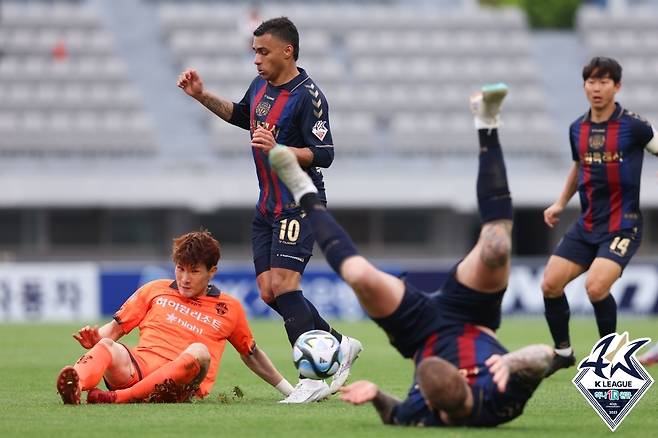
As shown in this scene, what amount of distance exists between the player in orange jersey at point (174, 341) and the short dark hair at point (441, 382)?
2.13 meters

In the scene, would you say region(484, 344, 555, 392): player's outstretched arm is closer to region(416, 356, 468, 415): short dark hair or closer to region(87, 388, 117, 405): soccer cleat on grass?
region(416, 356, 468, 415): short dark hair

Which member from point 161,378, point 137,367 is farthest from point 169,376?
point 137,367

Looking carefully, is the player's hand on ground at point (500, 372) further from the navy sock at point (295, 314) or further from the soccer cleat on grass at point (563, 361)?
the soccer cleat on grass at point (563, 361)

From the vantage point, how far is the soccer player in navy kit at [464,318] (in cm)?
587

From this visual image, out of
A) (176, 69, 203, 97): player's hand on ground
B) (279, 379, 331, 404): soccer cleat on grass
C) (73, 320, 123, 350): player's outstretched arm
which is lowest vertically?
(279, 379, 331, 404): soccer cleat on grass

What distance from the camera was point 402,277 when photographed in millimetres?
6449

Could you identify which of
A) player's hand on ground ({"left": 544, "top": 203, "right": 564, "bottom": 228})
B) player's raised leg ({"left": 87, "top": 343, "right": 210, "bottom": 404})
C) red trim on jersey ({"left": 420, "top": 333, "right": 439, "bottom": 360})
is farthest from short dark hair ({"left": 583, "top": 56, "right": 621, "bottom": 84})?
player's raised leg ({"left": 87, "top": 343, "right": 210, "bottom": 404})

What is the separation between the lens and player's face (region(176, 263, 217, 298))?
7.81 metres

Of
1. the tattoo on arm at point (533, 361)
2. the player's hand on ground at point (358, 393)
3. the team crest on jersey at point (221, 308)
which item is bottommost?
the team crest on jersey at point (221, 308)

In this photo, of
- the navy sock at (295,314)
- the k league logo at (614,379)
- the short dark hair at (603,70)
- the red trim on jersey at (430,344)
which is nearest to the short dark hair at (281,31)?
the navy sock at (295,314)

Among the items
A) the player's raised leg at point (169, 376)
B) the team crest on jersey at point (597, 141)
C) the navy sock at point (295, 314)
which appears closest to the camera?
the player's raised leg at point (169, 376)

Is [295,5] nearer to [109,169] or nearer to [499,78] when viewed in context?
[499,78]

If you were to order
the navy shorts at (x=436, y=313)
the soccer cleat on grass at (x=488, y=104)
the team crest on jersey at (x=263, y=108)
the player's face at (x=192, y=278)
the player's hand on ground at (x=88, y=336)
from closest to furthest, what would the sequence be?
1. the soccer cleat on grass at (x=488, y=104)
2. the navy shorts at (x=436, y=313)
3. the player's hand on ground at (x=88, y=336)
4. the player's face at (x=192, y=278)
5. the team crest on jersey at (x=263, y=108)

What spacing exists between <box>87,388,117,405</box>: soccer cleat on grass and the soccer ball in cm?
119
